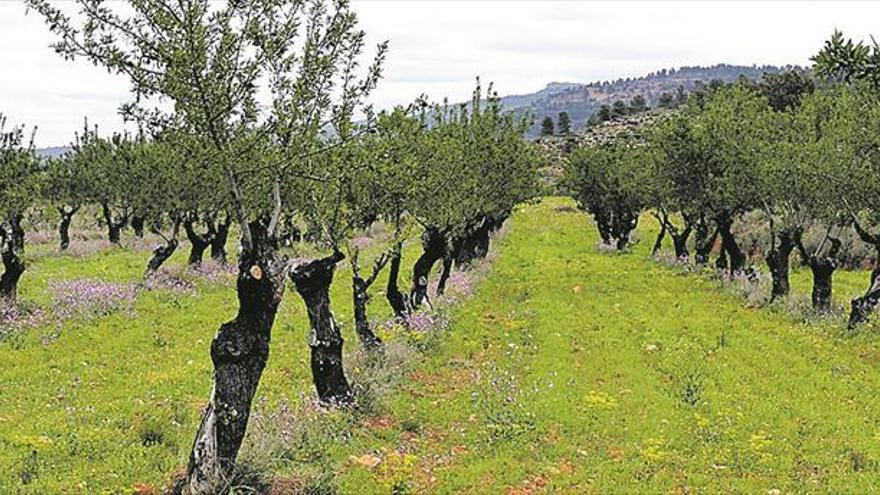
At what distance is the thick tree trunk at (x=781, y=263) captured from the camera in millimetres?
33375

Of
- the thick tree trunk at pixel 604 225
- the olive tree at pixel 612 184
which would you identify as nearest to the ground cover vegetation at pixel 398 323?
the olive tree at pixel 612 184

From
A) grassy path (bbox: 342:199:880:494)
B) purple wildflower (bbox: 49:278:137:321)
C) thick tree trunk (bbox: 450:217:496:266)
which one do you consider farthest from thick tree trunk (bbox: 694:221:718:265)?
purple wildflower (bbox: 49:278:137:321)

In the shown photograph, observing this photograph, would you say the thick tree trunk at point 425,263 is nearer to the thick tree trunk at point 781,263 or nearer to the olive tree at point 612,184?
the thick tree trunk at point 781,263

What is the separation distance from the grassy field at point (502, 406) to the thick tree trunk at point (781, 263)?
3.33 m

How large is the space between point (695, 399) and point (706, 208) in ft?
76.9

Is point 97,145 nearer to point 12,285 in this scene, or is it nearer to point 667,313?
point 12,285

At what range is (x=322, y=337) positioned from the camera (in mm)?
17297

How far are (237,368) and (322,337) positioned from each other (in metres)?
4.97

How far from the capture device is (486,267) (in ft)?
148

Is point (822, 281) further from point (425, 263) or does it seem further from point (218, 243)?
point (218, 243)

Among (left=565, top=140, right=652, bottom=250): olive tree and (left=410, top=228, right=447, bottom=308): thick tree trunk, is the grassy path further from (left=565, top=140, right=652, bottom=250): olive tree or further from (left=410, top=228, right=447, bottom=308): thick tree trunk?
(left=565, top=140, right=652, bottom=250): olive tree

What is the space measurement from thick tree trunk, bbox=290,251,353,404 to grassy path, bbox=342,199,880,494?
1.34m

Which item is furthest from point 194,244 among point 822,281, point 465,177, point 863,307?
point 863,307

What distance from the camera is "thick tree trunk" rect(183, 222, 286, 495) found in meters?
11.9
